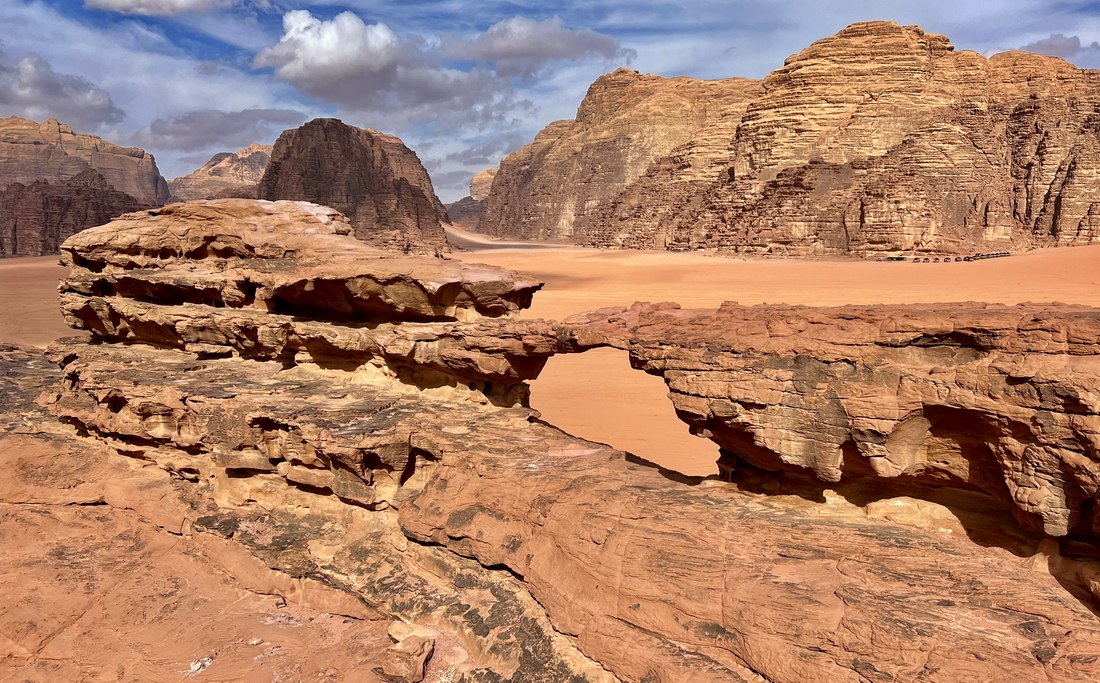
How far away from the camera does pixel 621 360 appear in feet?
52.3

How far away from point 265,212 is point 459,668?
19.6 feet

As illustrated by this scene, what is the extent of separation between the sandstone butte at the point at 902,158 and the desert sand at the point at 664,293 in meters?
3.84

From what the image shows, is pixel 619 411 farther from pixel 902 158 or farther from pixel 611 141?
pixel 611 141

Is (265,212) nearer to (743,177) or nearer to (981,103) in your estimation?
(743,177)

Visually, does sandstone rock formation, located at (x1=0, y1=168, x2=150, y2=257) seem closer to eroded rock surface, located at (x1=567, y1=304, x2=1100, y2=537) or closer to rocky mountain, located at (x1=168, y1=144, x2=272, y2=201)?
rocky mountain, located at (x1=168, y1=144, x2=272, y2=201)

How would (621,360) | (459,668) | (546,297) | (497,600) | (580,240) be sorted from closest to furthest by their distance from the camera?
(459,668) < (497,600) < (621,360) < (546,297) < (580,240)

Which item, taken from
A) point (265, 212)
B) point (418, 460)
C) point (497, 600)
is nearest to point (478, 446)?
point (418, 460)

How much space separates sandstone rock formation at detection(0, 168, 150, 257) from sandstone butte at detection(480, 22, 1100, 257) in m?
41.2

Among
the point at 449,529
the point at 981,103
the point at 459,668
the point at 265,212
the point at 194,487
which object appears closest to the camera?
the point at 459,668

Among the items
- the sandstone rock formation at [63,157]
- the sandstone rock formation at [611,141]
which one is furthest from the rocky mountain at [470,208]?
the sandstone rock formation at [63,157]

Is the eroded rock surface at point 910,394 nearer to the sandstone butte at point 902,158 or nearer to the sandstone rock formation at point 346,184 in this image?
the sandstone butte at point 902,158

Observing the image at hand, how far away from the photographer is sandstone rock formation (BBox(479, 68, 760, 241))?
217 feet

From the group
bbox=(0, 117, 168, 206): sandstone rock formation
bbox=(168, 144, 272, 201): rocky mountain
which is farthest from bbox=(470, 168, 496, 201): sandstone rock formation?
bbox=(0, 117, 168, 206): sandstone rock formation

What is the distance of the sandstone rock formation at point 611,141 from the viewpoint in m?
66.0
